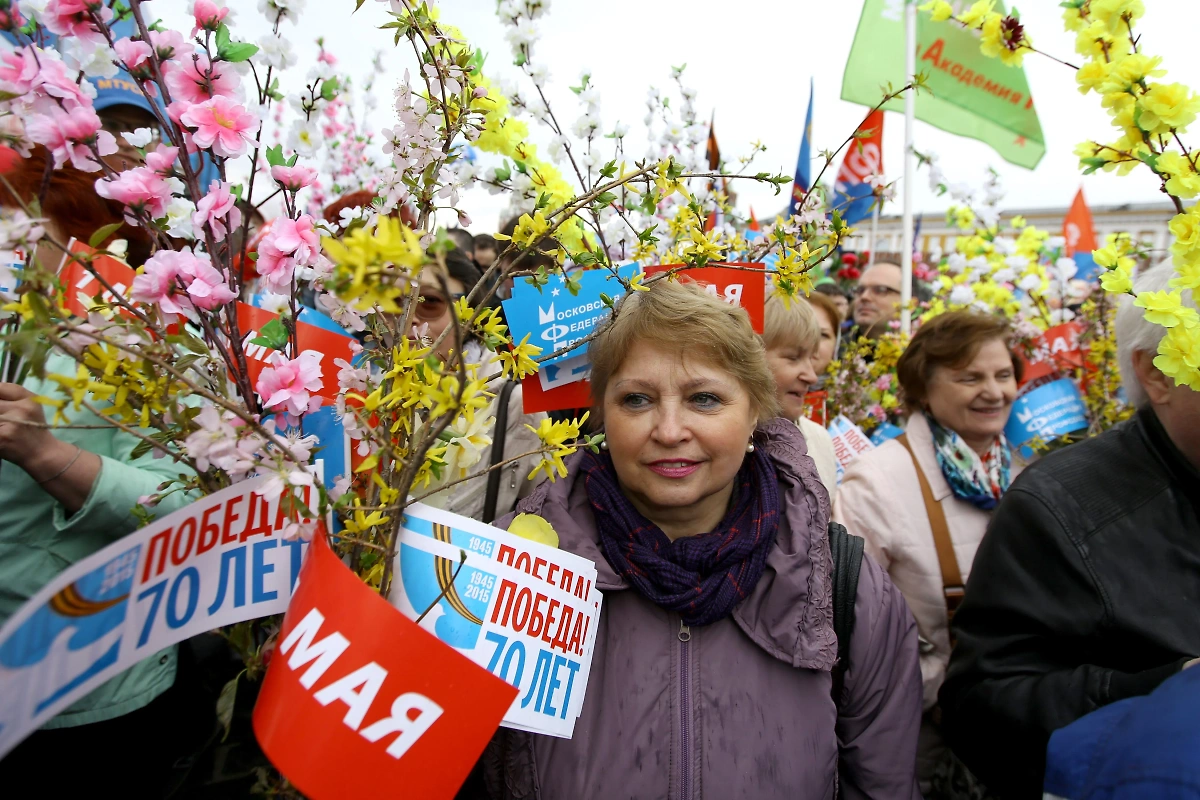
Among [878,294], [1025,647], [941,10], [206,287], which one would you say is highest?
[878,294]

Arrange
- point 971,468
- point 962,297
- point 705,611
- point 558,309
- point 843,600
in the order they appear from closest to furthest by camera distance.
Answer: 1. point 705,611
2. point 843,600
3. point 558,309
4. point 971,468
5. point 962,297

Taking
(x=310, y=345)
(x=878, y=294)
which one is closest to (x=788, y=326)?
(x=310, y=345)

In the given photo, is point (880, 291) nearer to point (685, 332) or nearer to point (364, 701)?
point (685, 332)

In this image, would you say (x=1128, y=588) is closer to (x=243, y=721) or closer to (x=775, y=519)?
(x=775, y=519)

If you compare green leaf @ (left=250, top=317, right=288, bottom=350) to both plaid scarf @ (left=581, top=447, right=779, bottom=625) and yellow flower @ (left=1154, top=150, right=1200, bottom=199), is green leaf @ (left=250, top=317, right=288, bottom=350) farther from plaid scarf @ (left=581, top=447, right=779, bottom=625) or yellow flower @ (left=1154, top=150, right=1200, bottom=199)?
yellow flower @ (left=1154, top=150, right=1200, bottom=199)

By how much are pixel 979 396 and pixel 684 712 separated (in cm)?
190

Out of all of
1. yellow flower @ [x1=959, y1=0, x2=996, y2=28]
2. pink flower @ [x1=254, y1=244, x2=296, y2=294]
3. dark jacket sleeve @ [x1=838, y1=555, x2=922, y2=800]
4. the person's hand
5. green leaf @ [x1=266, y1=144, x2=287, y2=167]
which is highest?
yellow flower @ [x1=959, y1=0, x2=996, y2=28]

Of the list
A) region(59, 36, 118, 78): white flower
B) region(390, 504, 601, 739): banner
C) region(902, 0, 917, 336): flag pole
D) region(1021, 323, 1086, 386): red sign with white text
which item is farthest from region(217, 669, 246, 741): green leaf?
region(902, 0, 917, 336): flag pole

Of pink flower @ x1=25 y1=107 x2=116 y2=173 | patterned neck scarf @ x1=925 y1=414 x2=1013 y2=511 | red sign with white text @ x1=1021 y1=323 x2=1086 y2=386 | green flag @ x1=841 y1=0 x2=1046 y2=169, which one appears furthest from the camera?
green flag @ x1=841 y1=0 x2=1046 y2=169

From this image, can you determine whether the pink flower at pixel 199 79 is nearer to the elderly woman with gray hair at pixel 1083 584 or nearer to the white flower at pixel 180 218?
Answer: the white flower at pixel 180 218

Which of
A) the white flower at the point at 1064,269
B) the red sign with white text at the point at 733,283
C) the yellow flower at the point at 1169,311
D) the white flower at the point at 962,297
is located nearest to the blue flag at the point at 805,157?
the white flower at the point at 962,297

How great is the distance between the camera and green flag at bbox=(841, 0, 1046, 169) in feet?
19.4

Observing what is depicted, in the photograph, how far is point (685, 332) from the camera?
1.67 metres

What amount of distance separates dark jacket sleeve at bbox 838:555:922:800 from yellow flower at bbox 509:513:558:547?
0.82 meters
